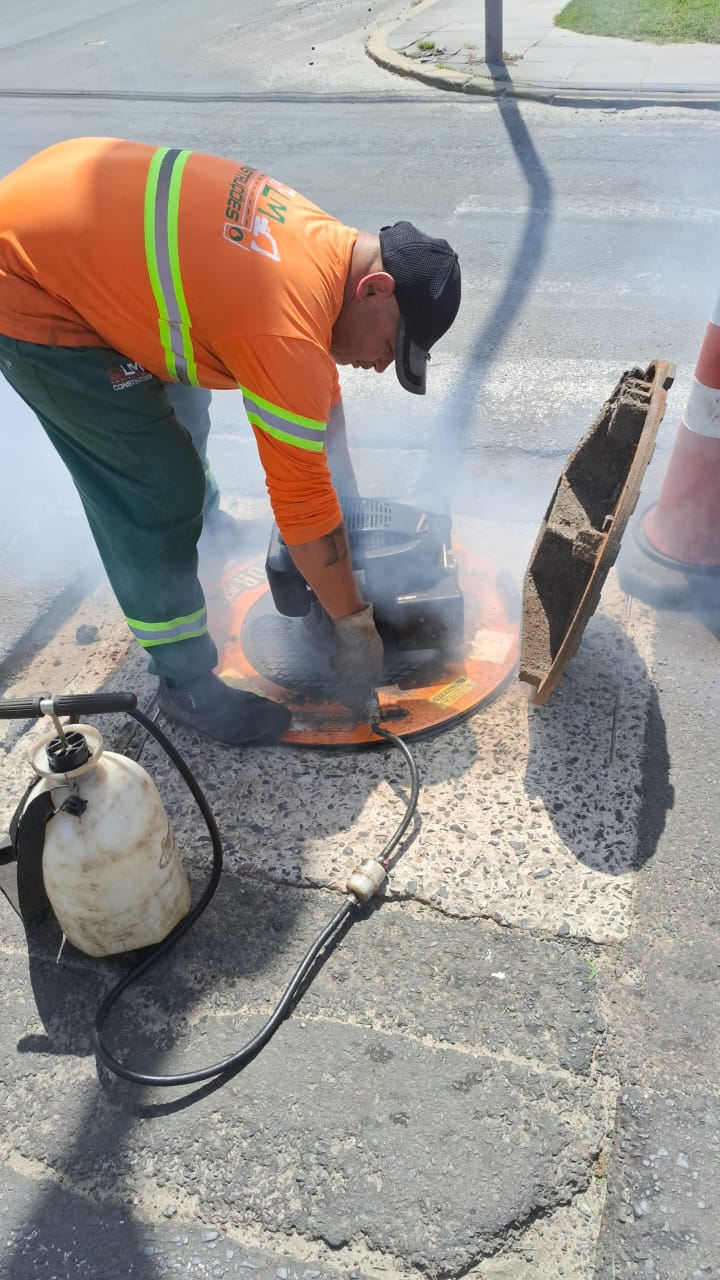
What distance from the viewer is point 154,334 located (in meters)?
2.07

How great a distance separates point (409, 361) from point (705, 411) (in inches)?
46.2

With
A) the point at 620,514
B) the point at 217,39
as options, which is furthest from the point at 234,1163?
the point at 217,39

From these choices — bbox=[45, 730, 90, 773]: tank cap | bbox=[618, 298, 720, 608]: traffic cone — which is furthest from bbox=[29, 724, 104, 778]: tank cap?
bbox=[618, 298, 720, 608]: traffic cone

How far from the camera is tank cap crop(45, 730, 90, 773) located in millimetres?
1818

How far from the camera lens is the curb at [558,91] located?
7812mm

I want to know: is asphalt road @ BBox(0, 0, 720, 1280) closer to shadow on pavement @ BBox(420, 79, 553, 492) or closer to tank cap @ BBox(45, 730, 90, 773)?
shadow on pavement @ BBox(420, 79, 553, 492)

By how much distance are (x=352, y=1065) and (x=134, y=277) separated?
5.92ft

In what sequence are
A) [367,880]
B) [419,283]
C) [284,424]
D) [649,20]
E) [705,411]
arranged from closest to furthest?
→ [284,424]
[419,283]
[367,880]
[705,411]
[649,20]

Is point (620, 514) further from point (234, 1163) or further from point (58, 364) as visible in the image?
point (234, 1163)

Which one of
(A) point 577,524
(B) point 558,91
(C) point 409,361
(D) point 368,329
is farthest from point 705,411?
(B) point 558,91

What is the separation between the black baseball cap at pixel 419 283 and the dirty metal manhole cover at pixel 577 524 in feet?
1.99

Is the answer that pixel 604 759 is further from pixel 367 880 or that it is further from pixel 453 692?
pixel 367 880

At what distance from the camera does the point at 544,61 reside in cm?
917

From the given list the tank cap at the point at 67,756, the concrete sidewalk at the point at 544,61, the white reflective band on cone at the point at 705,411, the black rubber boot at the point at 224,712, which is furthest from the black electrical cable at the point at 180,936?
the concrete sidewalk at the point at 544,61
